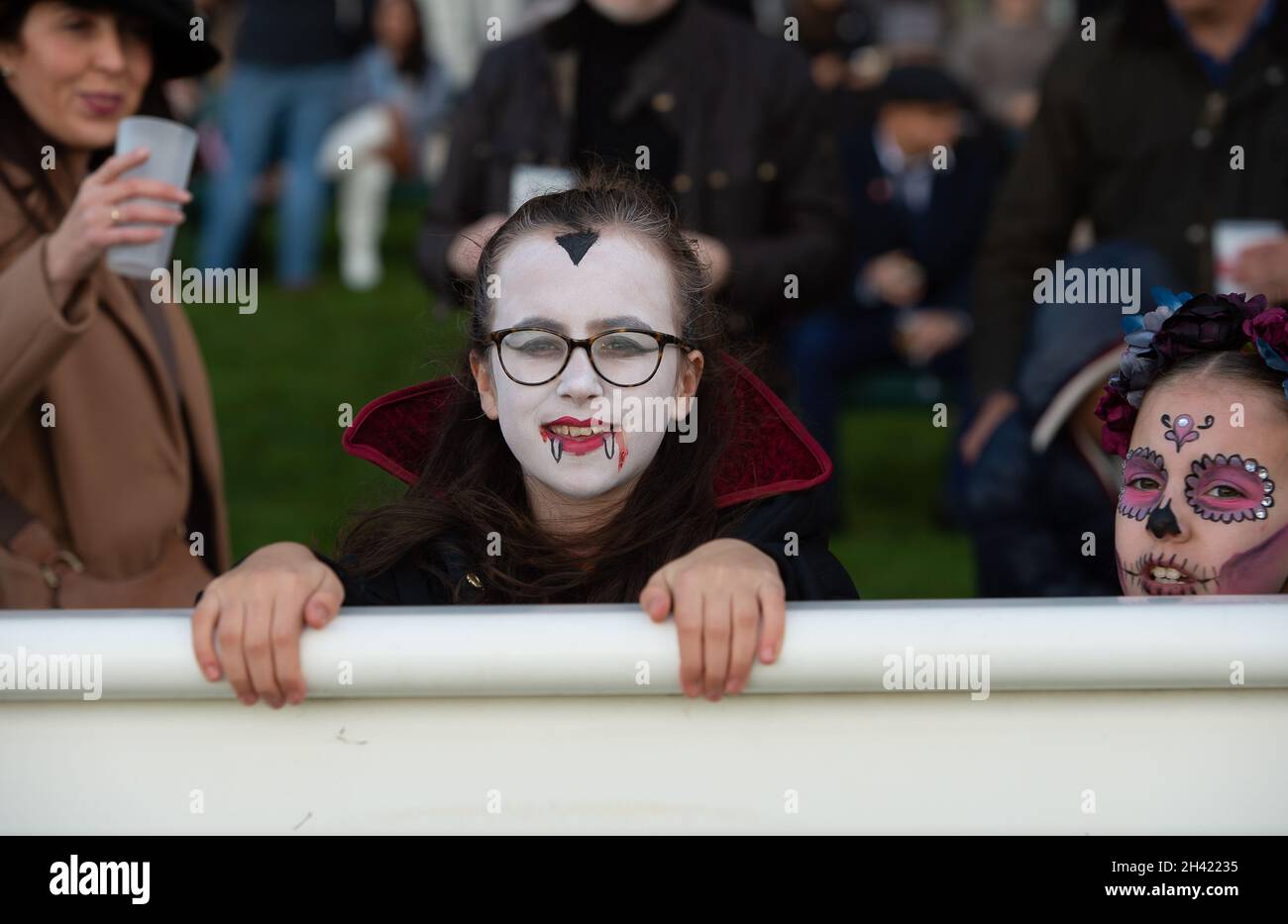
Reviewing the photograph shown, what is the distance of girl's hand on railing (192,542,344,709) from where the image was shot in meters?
1.88

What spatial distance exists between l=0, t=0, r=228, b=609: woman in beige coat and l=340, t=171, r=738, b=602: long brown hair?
29.7 inches

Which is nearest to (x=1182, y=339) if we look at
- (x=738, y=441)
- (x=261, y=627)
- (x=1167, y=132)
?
(x=738, y=441)

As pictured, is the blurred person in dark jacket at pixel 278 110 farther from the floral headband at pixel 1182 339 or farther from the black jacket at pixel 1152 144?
the floral headband at pixel 1182 339

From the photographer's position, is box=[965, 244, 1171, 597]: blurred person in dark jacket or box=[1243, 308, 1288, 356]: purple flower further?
box=[965, 244, 1171, 597]: blurred person in dark jacket

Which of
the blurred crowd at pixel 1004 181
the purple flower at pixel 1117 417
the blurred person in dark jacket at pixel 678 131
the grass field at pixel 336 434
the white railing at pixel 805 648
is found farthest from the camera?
the grass field at pixel 336 434

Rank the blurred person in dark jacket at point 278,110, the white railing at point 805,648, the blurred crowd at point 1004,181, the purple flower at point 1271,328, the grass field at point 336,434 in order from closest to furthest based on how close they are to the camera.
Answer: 1. the white railing at point 805,648
2. the purple flower at point 1271,328
3. the blurred crowd at point 1004,181
4. the grass field at point 336,434
5. the blurred person in dark jacket at point 278,110

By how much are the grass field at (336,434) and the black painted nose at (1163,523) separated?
9.39 feet

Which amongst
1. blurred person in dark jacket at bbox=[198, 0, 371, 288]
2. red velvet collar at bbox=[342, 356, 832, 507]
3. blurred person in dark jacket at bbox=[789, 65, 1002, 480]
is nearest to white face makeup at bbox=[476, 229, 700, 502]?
red velvet collar at bbox=[342, 356, 832, 507]

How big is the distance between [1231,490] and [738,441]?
2.21 ft

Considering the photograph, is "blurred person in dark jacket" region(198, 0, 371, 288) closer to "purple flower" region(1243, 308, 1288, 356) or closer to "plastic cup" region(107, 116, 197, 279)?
"plastic cup" region(107, 116, 197, 279)

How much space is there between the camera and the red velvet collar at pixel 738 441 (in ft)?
8.00

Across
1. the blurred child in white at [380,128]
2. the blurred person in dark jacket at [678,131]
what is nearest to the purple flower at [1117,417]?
the blurred person in dark jacket at [678,131]

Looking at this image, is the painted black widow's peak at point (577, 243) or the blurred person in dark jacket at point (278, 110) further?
the blurred person in dark jacket at point (278, 110)
